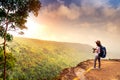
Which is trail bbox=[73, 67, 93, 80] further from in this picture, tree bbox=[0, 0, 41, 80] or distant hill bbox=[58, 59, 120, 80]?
tree bbox=[0, 0, 41, 80]

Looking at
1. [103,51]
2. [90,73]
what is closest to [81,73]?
[90,73]

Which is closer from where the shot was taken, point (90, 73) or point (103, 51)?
point (90, 73)

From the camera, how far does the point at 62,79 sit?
1511 centimetres

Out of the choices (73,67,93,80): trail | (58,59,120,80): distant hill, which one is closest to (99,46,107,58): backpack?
(58,59,120,80): distant hill

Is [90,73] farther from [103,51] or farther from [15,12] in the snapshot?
[15,12]

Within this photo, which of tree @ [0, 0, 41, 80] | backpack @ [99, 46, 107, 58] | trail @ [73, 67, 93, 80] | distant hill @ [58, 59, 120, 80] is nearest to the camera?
trail @ [73, 67, 93, 80]

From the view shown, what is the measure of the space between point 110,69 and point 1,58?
1798cm

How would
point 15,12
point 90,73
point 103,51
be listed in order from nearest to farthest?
1. point 90,73
2. point 103,51
3. point 15,12

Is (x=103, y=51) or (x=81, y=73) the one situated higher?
(x=103, y=51)

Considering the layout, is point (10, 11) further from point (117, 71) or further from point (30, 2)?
point (117, 71)

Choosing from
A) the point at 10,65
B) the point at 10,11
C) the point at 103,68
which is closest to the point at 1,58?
the point at 10,65

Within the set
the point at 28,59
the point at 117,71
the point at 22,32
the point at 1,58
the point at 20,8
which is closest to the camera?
the point at 117,71

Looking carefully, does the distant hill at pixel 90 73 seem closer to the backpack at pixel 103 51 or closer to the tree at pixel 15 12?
the backpack at pixel 103 51

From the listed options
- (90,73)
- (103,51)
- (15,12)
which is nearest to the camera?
(90,73)
